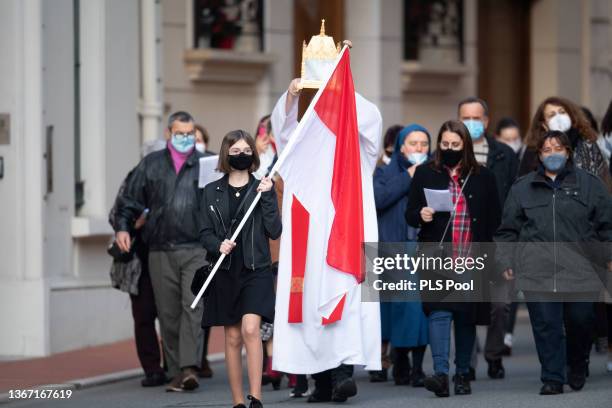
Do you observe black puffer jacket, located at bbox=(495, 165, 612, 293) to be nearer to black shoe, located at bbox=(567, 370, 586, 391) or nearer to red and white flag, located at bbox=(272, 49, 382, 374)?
black shoe, located at bbox=(567, 370, 586, 391)

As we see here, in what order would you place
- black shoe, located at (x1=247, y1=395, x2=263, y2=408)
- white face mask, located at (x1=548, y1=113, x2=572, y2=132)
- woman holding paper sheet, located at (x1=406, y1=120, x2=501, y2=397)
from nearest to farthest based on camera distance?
black shoe, located at (x1=247, y1=395, x2=263, y2=408) → woman holding paper sheet, located at (x1=406, y1=120, x2=501, y2=397) → white face mask, located at (x1=548, y1=113, x2=572, y2=132)

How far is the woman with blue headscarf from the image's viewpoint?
551 inches

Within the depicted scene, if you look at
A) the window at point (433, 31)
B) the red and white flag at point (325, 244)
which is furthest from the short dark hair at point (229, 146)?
the window at point (433, 31)

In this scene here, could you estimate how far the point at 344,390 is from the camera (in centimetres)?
1264

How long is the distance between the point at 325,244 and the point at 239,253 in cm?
85

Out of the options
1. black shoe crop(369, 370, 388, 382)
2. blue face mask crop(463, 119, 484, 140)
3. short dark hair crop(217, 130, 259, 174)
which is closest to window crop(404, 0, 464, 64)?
blue face mask crop(463, 119, 484, 140)

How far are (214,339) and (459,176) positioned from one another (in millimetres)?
5553

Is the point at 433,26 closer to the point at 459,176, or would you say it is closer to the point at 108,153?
the point at 108,153

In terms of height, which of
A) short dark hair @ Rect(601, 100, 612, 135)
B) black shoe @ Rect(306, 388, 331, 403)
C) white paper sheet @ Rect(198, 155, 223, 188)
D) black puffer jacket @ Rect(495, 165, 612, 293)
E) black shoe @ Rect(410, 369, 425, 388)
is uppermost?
short dark hair @ Rect(601, 100, 612, 135)

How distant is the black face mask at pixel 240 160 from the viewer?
12156 millimetres

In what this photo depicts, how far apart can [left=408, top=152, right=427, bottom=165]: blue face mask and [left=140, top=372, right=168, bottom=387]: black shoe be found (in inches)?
101

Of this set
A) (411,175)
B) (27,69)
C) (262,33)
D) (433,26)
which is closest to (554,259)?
(411,175)

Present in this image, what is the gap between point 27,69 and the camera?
15.9 m

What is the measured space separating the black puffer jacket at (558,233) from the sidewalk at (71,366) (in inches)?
A: 142
